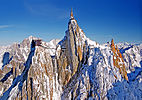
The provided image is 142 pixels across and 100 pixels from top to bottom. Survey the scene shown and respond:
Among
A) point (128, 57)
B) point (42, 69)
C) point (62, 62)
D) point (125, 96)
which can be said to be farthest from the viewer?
point (128, 57)

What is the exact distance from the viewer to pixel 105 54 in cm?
4312

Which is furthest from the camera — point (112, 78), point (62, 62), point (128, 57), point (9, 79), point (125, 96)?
point (128, 57)

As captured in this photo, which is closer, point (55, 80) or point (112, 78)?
point (112, 78)

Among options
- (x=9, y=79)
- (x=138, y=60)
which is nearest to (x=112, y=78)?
(x=9, y=79)

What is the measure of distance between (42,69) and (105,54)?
25761 mm

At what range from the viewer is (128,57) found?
5576 inches

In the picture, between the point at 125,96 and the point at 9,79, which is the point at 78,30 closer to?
the point at 125,96

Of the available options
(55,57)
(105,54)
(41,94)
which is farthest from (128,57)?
(41,94)

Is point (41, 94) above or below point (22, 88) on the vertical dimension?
below

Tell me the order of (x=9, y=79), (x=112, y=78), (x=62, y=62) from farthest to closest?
(x=9, y=79)
(x=62, y=62)
(x=112, y=78)

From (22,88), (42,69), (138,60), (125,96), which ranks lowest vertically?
(125,96)

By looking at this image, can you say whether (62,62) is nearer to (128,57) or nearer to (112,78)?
(112,78)

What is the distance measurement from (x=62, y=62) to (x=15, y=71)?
255 ft

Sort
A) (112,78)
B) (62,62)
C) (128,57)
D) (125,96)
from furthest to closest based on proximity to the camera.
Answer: (128,57), (62,62), (112,78), (125,96)
